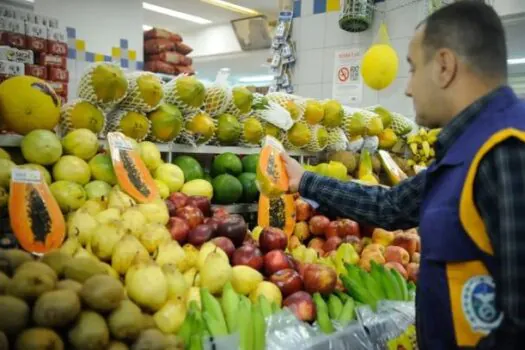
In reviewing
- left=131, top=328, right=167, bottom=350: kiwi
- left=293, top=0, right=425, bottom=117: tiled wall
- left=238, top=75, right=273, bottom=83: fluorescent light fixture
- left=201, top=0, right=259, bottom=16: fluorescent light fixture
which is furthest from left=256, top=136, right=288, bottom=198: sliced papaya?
left=238, top=75, right=273, bottom=83: fluorescent light fixture

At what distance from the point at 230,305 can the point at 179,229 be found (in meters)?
0.56

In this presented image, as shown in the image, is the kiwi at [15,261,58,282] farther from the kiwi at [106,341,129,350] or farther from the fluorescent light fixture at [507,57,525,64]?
the fluorescent light fixture at [507,57,525,64]

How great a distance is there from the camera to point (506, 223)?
1.08 meters

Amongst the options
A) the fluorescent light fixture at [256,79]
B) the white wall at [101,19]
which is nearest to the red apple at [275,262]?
the white wall at [101,19]

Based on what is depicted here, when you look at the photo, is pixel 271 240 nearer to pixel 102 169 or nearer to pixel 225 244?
pixel 225 244

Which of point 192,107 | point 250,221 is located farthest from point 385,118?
point 192,107

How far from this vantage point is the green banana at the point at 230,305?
168 centimetres

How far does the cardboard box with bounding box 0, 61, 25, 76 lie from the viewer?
4719 mm

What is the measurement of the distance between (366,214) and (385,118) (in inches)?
83.8

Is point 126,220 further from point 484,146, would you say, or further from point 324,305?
point 484,146

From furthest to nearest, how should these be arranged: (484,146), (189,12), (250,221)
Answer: (189,12) < (250,221) < (484,146)

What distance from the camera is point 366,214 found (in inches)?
77.7

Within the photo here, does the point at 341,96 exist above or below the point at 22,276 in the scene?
above

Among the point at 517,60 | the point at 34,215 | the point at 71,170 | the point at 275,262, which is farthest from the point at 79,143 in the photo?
the point at 517,60
